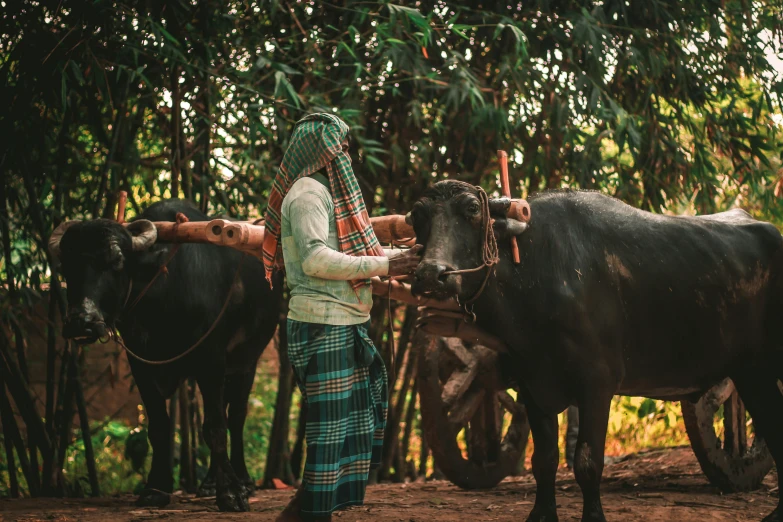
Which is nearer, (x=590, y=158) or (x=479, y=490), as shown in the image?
(x=479, y=490)

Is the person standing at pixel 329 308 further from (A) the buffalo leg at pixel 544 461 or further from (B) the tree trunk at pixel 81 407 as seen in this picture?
(B) the tree trunk at pixel 81 407

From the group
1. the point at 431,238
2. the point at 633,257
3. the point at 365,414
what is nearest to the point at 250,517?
the point at 365,414

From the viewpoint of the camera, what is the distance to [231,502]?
4832 millimetres

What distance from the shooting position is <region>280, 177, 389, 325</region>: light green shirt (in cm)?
330

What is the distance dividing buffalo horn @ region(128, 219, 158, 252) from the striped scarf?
61.3 inches

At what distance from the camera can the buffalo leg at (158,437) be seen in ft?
17.0

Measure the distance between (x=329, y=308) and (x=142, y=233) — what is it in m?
1.87

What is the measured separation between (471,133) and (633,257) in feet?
7.83

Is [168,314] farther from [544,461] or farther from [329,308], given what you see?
[544,461]

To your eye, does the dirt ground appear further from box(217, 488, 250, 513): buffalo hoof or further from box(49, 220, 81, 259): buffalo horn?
box(49, 220, 81, 259): buffalo horn

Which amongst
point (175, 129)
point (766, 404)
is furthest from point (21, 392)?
point (766, 404)

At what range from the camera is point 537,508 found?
420 cm

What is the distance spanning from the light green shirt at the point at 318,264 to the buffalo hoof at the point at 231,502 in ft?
5.72

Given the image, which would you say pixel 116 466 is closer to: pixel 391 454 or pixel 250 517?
pixel 391 454
